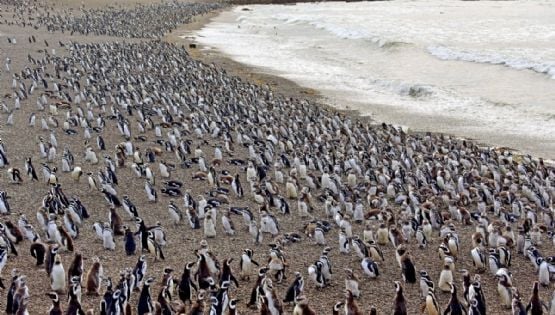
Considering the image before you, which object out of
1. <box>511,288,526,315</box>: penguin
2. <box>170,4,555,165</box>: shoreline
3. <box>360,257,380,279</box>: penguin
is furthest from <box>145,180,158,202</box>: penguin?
<box>170,4,555,165</box>: shoreline

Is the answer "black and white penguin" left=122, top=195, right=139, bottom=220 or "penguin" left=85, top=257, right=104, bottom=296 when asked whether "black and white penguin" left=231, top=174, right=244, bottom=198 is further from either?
"penguin" left=85, top=257, right=104, bottom=296

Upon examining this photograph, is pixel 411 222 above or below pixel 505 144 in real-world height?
above

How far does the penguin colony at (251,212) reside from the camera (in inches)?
404

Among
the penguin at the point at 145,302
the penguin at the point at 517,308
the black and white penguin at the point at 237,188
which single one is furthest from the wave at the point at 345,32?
the penguin at the point at 145,302

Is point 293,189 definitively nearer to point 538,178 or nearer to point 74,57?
point 538,178

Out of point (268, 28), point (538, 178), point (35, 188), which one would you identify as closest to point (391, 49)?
point (268, 28)

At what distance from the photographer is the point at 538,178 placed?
1709 cm

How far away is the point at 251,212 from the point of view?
14156mm

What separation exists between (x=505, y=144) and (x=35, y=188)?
564 inches

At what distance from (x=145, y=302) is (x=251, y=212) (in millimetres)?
4990

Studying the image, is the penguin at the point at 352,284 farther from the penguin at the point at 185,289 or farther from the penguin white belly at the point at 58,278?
the penguin white belly at the point at 58,278

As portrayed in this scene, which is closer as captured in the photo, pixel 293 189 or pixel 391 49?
pixel 293 189

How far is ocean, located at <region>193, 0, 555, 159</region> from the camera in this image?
27.6 meters

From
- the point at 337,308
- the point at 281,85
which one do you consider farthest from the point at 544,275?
the point at 281,85
